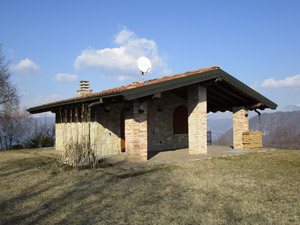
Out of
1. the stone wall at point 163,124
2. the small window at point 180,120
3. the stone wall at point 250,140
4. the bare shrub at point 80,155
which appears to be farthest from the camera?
the small window at point 180,120

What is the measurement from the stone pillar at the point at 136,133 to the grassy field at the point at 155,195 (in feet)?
3.86

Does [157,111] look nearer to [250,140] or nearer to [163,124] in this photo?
[163,124]

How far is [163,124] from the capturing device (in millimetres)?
13406

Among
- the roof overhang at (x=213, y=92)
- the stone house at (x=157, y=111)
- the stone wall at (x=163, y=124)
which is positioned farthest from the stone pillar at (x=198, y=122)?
the stone wall at (x=163, y=124)

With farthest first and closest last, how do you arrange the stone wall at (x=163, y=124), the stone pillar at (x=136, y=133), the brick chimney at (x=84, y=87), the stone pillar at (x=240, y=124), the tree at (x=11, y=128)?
the tree at (x=11, y=128), the brick chimney at (x=84, y=87), the stone pillar at (x=240, y=124), the stone wall at (x=163, y=124), the stone pillar at (x=136, y=133)

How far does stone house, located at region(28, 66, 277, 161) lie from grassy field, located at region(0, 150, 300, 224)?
6.91 ft

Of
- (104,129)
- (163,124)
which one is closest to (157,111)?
(163,124)

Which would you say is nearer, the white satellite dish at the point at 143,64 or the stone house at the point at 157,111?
the stone house at the point at 157,111

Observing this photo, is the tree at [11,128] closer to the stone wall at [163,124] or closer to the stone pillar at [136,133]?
the stone wall at [163,124]

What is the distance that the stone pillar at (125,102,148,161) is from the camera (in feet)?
29.8

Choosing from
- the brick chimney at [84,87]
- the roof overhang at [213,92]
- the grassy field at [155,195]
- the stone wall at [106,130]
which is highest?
the brick chimney at [84,87]

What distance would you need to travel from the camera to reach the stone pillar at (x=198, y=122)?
10.7m

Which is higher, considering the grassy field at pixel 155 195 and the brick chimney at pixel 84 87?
the brick chimney at pixel 84 87

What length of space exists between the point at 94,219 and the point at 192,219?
152 cm
